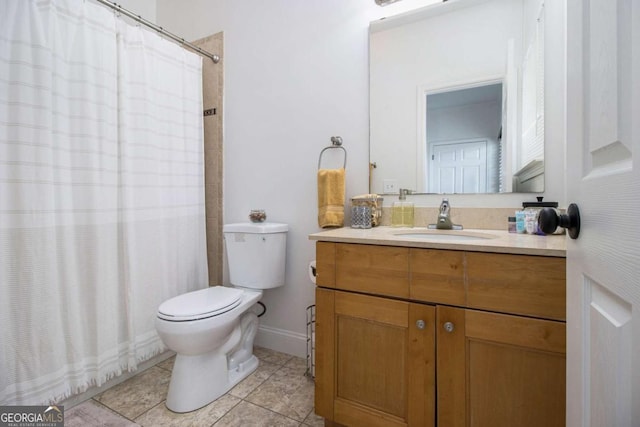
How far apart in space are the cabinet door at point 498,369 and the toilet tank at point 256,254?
1018 millimetres

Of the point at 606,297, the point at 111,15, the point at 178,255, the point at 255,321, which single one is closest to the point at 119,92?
the point at 111,15

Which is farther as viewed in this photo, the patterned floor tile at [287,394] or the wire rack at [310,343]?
the wire rack at [310,343]

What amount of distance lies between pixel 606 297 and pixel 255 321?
1.70 metres

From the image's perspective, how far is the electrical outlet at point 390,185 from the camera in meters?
1.59

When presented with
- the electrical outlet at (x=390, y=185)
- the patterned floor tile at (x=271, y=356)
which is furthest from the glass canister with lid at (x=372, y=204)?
the patterned floor tile at (x=271, y=356)

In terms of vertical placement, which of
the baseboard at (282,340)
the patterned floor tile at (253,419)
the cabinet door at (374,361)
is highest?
the cabinet door at (374,361)

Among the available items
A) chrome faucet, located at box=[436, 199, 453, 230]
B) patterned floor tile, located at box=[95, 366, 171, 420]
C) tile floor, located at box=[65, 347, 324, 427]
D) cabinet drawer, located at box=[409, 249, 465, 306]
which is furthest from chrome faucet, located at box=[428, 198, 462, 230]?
patterned floor tile, located at box=[95, 366, 171, 420]

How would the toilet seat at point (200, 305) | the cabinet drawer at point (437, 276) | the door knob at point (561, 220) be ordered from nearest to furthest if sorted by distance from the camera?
the door knob at point (561, 220) < the cabinet drawer at point (437, 276) < the toilet seat at point (200, 305)

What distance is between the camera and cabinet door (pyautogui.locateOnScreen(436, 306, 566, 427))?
0.87m

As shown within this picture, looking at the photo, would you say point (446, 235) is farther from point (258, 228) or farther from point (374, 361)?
point (258, 228)

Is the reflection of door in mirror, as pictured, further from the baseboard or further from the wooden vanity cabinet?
the baseboard

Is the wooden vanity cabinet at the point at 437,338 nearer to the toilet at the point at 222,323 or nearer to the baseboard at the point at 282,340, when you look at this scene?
the toilet at the point at 222,323

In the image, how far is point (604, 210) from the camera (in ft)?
1.38

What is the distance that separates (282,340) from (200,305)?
0.70 metres
